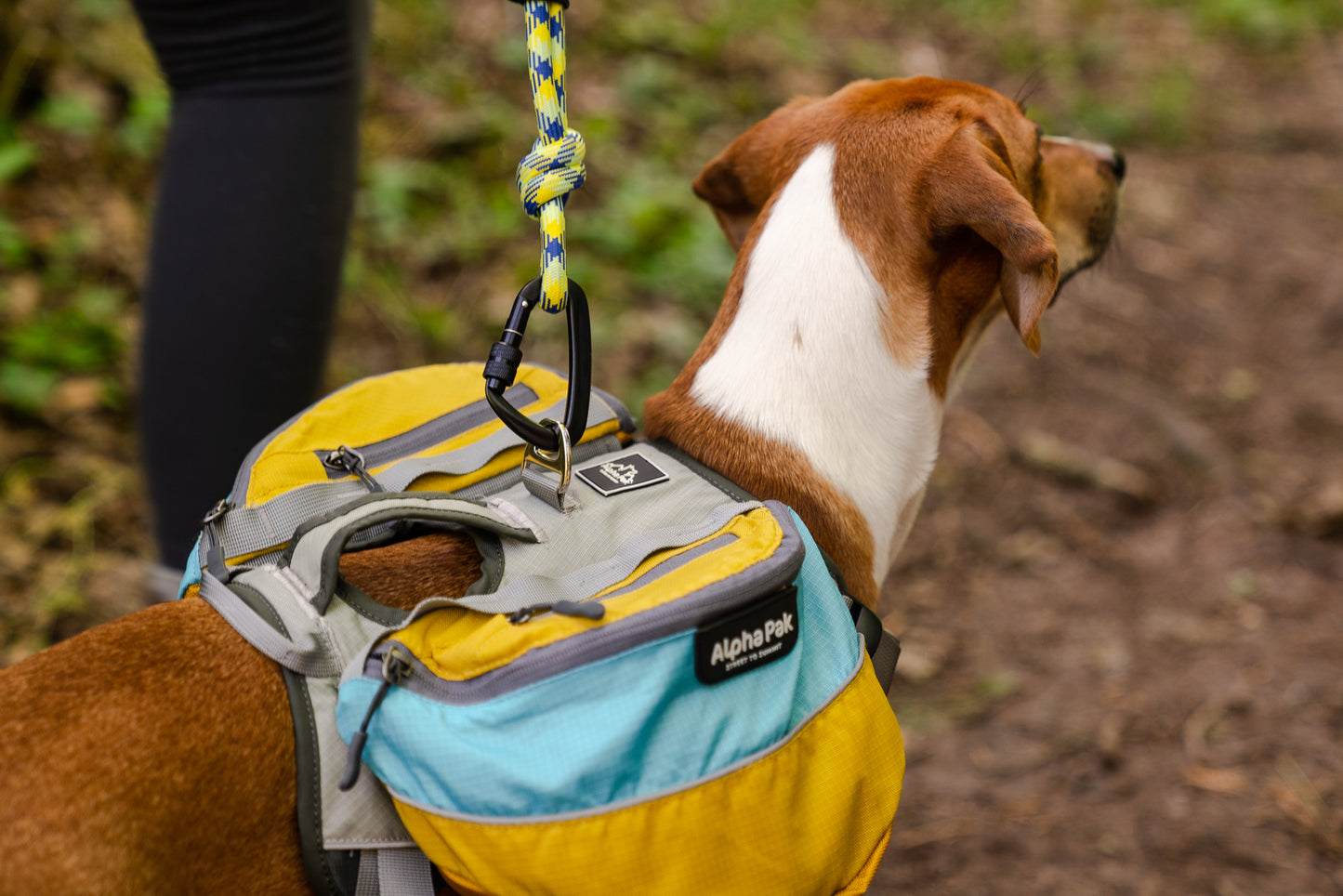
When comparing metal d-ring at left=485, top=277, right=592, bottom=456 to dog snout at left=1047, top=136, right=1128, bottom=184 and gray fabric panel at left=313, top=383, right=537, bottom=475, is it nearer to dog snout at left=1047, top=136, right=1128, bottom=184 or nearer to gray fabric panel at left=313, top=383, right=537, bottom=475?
gray fabric panel at left=313, top=383, right=537, bottom=475

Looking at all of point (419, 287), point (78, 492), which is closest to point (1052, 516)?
point (419, 287)

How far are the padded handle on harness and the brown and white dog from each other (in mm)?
96

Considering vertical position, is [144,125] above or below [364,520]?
above

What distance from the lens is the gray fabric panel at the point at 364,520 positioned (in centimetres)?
125

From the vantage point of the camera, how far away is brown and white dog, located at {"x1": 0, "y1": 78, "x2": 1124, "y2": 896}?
118cm

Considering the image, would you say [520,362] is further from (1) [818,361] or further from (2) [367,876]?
(2) [367,876]

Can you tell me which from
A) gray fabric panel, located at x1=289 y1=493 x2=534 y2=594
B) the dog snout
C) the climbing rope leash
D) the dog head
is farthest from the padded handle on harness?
the dog snout

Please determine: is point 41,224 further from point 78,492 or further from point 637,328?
point 637,328

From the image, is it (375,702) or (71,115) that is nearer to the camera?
Answer: (375,702)

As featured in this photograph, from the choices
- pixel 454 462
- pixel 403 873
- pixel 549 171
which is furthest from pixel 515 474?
pixel 403 873

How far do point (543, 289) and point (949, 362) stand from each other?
2.31 ft

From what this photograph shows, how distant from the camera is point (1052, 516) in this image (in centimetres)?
330

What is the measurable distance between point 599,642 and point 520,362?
1.48ft

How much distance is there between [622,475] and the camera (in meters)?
1.48
